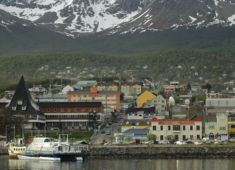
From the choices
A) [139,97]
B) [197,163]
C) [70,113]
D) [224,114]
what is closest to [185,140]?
[224,114]

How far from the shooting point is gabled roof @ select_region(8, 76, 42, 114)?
346 feet

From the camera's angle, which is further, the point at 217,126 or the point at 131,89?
the point at 131,89

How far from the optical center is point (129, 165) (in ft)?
244

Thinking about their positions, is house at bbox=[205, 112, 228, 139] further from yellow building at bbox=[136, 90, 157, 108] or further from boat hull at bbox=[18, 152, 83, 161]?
yellow building at bbox=[136, 90, 157, 108]

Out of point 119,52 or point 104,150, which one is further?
point 119,52

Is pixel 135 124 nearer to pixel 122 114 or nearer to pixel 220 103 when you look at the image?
pixel 122 114

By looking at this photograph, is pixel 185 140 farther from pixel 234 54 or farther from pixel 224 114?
pixel 234 54

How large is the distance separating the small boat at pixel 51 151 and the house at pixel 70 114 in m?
22.6

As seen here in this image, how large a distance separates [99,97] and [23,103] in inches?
839

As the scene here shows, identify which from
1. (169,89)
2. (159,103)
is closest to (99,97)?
(159,103)

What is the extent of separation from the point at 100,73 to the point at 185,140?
8843 centimetres

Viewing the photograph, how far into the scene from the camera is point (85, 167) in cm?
7362

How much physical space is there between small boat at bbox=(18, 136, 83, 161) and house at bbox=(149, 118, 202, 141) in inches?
415

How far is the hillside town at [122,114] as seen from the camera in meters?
91.4
